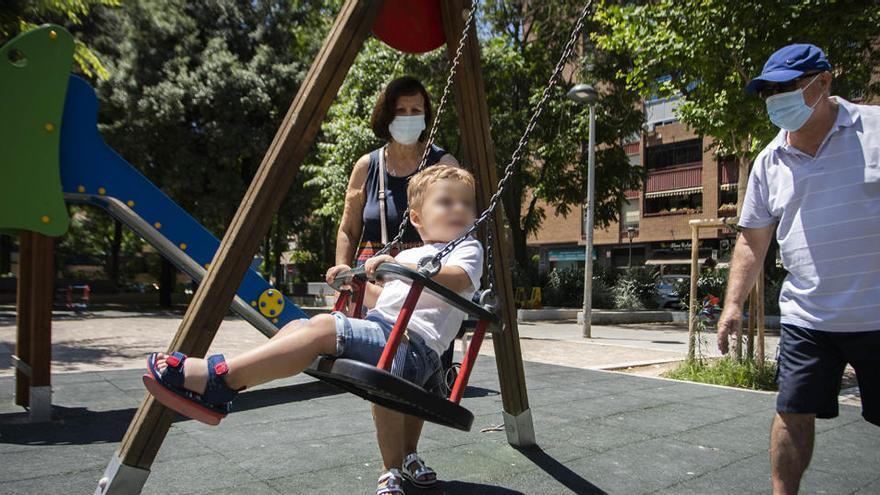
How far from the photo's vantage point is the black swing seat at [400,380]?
1858 mm

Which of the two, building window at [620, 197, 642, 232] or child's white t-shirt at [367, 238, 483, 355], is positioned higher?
building window at [620, 197, 642, 232]

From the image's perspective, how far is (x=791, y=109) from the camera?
2.52m

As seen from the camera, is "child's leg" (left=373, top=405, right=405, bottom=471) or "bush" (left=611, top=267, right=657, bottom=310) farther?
"bush" (left=611, top=267, right=657, bottom=310)

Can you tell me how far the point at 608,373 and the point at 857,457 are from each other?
334 centimetres

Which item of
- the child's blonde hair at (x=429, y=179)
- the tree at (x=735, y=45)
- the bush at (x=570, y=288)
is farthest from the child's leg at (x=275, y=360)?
the bush at (x=570, y=288)

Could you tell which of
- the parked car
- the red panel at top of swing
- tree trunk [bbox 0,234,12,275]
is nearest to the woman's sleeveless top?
the red panel at top of swing

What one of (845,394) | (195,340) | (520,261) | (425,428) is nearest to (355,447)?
(425,428)

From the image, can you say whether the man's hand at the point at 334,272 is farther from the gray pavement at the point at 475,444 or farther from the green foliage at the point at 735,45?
the green foliage at the point at 735,45

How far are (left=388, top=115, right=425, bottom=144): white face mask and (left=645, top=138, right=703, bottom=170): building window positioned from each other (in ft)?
111

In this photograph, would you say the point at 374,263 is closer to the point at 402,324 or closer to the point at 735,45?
the point at 402,324

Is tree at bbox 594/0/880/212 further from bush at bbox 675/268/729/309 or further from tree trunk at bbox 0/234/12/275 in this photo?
tree trunk at bbox 0/234/12/275

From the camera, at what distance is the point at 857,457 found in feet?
12.2

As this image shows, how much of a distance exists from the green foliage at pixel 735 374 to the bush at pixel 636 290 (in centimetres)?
1291

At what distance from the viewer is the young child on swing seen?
2.02m
